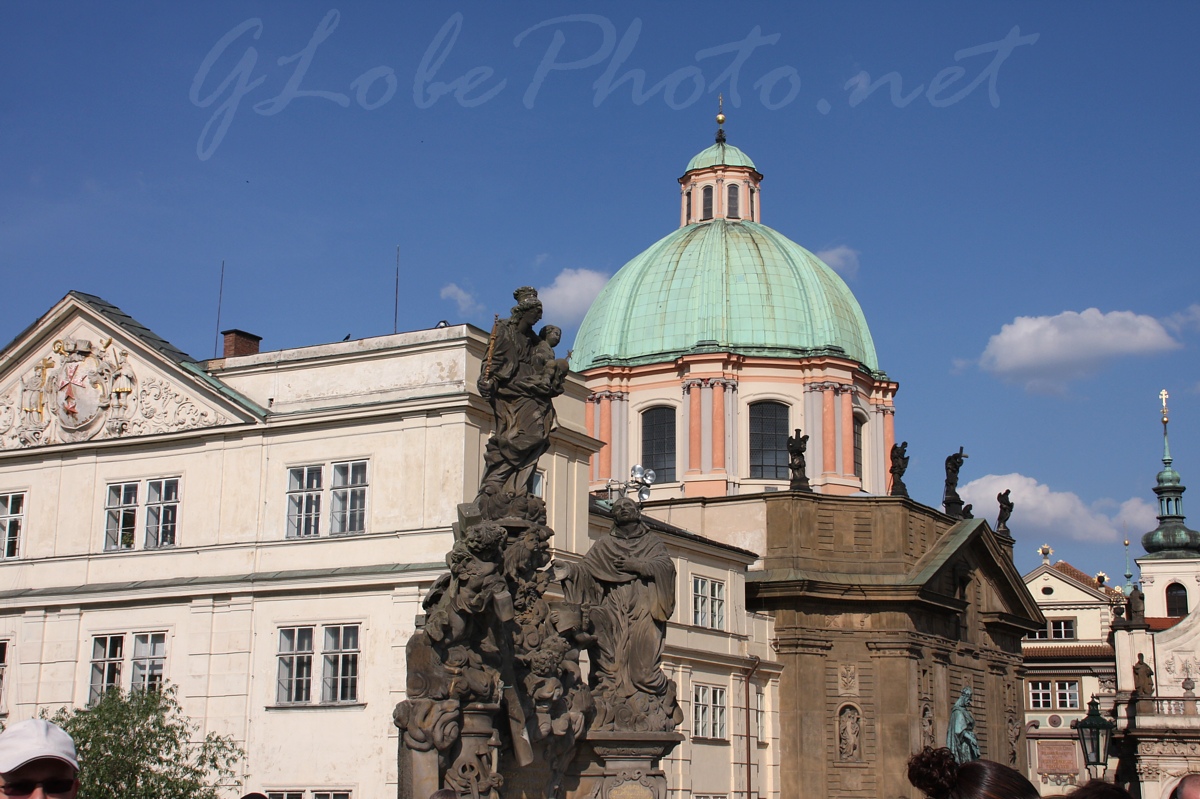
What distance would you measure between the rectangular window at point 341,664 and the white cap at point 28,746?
27343 mm

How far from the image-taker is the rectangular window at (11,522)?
36.4 metres

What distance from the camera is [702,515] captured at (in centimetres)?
5044

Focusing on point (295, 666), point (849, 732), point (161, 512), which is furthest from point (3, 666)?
point (849, 732)

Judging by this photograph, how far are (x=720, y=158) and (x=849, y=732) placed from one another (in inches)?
906

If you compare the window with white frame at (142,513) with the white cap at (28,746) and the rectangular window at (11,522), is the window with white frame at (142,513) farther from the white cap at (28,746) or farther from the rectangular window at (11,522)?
the white cap at (28,746)

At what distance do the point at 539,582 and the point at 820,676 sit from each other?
33.0m

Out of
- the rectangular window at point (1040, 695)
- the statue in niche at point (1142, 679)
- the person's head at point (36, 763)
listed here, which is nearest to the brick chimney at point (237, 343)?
the person's head at point (36, 763)

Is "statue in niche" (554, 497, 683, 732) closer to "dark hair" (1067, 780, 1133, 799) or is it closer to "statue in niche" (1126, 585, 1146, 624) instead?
"dark hair" (1067, 780, 1133, 799)

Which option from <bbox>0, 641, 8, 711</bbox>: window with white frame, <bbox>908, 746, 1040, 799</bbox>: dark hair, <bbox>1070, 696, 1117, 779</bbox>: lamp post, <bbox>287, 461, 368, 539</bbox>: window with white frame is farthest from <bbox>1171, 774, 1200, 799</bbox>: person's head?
<bbox>0, 641, 8, 711</bbox>: window with white frame

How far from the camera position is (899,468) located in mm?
50375

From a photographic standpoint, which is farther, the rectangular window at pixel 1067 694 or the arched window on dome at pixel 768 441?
the rectangular window at pixel 1067 694

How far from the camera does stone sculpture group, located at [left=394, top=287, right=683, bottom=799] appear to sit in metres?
14.7

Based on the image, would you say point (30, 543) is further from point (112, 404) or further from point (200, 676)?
point (200, 676)

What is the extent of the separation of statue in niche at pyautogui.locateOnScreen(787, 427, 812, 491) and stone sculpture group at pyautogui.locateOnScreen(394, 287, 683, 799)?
103 feet
